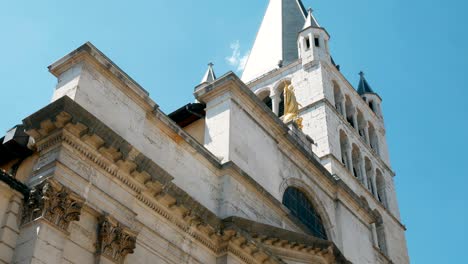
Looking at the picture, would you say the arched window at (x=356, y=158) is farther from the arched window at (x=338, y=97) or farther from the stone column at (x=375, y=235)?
the stone column at (x=375, y=235)

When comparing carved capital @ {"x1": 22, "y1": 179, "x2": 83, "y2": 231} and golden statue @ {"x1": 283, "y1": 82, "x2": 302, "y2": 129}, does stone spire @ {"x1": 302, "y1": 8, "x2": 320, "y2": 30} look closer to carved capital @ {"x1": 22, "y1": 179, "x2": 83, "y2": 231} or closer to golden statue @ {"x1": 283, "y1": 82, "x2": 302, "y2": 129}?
golden statue @ {"x1": 283, "y1": 82, "x2": 302, "y2": 129}

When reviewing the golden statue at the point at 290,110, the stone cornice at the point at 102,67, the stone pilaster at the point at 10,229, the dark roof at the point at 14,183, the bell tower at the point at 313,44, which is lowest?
the stone pilaster at the point at 10,229

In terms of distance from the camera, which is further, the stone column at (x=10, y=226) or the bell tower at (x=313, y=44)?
the bell tower at (x=313, y=44)

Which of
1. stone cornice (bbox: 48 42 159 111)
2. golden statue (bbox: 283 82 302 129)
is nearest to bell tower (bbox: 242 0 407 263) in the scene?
golden statue (bbox: 283 82 302 129)

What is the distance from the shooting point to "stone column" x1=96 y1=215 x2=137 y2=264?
13.3 meters

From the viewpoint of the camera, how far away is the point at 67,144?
1377 centimetres

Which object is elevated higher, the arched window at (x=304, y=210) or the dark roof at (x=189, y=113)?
the dark roof at (x=189, y=113)

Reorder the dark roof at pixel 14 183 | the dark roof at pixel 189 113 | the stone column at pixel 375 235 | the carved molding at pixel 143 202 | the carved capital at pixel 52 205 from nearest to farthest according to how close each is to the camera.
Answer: the carved capital at pixel 52 205, the dark roof at pixel 14 183, the carved molding at pixel 143 202, the dark roof at pixel 189 113, the stone column at pixel 375 235

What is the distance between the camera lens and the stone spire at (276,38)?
140ft

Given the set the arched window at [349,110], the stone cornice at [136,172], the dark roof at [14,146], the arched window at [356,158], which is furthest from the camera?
the arched window at [349,110]

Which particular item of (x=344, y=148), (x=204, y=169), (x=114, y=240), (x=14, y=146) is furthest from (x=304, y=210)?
(x=344, y=148)

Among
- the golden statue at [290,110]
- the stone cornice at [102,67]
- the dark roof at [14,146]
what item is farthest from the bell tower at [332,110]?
the dark roof at [14,146]

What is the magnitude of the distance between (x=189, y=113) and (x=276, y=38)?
2482 cm

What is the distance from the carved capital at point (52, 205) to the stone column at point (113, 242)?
0.65 meters
